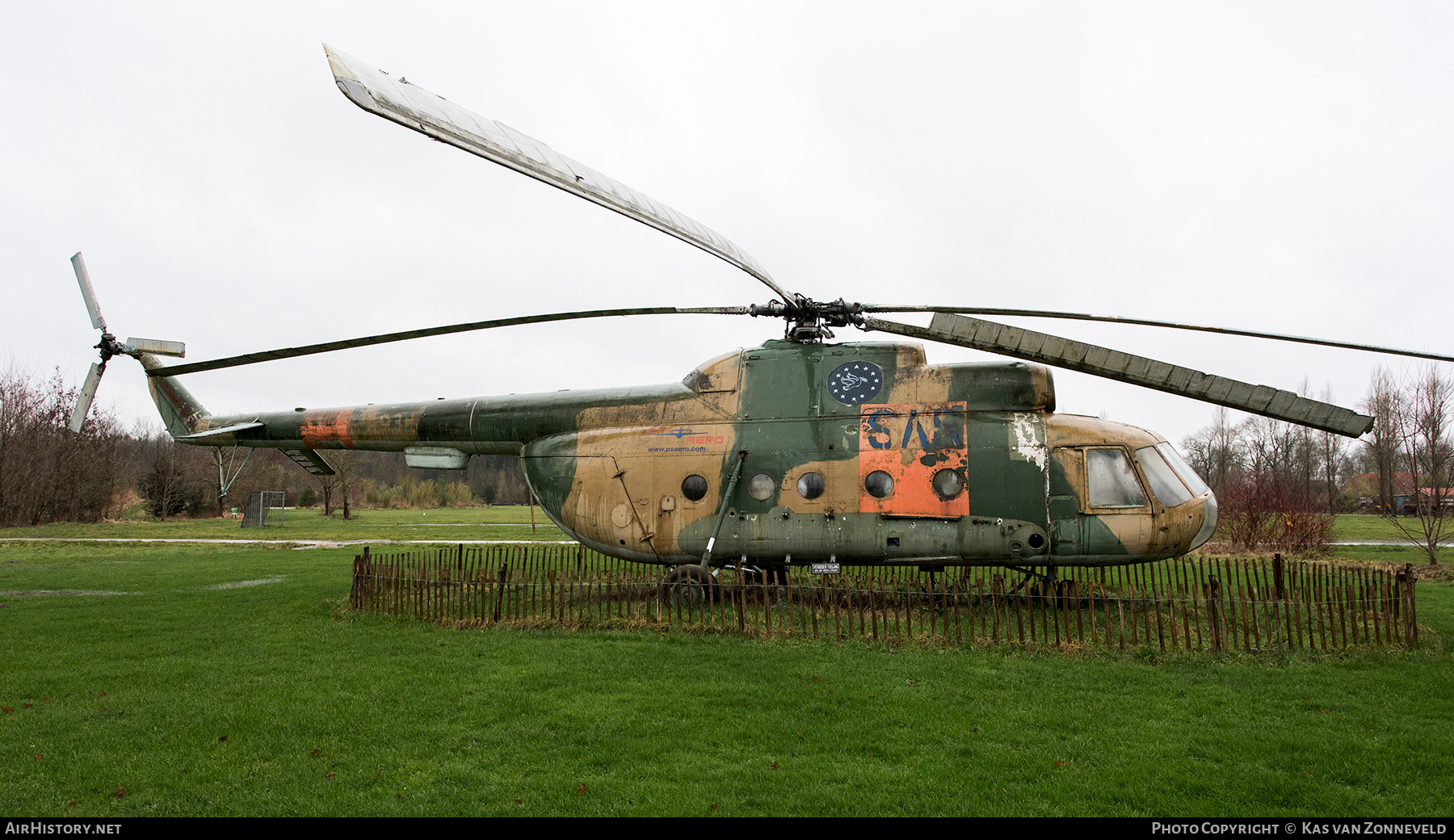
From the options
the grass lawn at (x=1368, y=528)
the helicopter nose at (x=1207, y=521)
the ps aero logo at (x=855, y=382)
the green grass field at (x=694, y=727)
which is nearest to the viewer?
the green grass field at (x=694, y=727)

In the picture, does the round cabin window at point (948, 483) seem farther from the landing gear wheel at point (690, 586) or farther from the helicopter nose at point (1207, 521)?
the landing gear wheel at point (690, 586)

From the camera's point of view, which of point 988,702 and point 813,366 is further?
point 813,366

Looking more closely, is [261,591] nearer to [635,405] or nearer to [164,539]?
[635,405]

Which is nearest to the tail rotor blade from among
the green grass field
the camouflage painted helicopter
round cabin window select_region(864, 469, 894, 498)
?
the camouflage painted helicopter

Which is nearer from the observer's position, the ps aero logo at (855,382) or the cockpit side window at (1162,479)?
the cockpit side window at (1162,479)

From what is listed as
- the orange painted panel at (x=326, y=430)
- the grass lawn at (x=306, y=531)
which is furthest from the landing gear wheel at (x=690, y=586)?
the grass lawn at (x=306, y=531)

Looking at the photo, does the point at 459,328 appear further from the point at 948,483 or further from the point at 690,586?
the point at 948,483

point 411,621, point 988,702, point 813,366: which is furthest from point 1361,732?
point 411,621

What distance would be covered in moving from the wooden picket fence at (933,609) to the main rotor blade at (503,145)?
4.88m

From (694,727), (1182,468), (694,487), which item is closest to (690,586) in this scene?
(694,487)

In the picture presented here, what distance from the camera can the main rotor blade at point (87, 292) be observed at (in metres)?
13.8

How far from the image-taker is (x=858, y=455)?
1096cm
